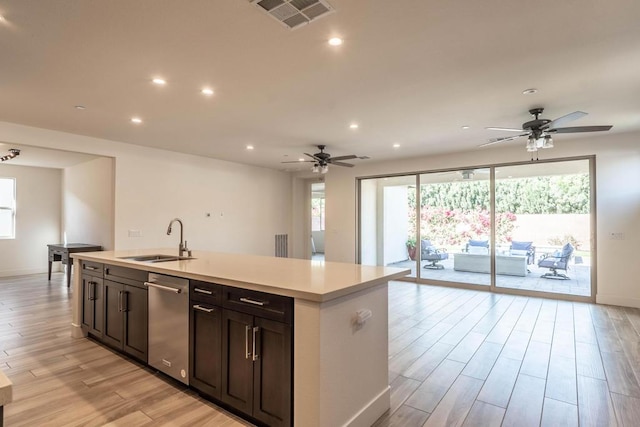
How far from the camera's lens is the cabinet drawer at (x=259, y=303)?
Result: 1.83 m

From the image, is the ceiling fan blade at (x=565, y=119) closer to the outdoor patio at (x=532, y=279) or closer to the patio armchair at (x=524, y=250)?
the patio armchair at (x=524, y=250)

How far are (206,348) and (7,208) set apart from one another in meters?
8.15

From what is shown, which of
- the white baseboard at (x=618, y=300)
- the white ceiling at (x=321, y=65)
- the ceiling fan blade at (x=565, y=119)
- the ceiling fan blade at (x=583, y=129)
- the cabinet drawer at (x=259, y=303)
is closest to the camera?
the cabinet drawer at (x=259, y=303)

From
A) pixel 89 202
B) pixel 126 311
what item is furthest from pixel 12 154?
pixel 126 311

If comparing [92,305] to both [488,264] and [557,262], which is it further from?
[557,262]

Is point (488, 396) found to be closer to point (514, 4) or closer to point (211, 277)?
point (211, 277)

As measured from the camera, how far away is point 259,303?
195cm

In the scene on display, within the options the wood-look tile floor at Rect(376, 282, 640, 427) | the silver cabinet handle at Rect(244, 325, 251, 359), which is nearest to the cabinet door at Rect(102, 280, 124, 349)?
the silver cabinet handle at Rect(244, 325, 251, 359)

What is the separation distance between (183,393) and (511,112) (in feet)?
14.3

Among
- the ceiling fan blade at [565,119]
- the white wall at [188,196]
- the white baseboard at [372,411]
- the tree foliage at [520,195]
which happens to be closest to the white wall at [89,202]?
the white wall at [188,196]

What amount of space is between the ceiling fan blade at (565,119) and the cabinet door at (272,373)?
11.1ft

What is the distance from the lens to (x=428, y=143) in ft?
18.5

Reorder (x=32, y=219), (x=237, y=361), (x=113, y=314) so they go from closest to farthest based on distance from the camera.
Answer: (x=237, y=361), (x=113, y=314), (x=32, y=219)

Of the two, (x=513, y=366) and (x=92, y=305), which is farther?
(x=92, y=305)
